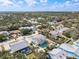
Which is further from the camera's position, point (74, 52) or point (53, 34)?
point (53, 34)

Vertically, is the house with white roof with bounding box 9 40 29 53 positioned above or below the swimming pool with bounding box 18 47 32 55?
above

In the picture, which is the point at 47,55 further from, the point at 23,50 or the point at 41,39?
the point at 41,39

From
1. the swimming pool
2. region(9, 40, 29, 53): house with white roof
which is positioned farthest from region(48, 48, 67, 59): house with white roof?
region(9, 40, 29, 53): house with white roof

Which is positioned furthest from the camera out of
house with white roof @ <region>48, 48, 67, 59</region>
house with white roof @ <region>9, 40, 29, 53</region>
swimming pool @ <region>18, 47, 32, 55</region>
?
swimming pool @ <region>18, 47, 32, 55</region>

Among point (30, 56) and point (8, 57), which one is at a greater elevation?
point (8, 57)

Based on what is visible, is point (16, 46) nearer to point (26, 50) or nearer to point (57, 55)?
point (26, 50)

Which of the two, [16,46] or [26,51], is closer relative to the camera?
[26,51]

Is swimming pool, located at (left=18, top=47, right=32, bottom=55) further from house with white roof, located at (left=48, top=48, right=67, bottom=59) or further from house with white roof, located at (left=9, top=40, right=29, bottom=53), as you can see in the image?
house with white roof, located at (left=48, top=48, right=67, bottom=59)

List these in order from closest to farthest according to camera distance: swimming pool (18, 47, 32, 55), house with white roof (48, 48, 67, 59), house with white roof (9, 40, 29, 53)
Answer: house with white roof (48, 48, 67, 59) < house with white roof (9, 40, 29, 53) < swimming pool (18, 47, 32, 55)

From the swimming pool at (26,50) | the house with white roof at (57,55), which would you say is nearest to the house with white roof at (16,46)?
the swimming pool at (26,50)

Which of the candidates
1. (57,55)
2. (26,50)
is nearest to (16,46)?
(26,50)

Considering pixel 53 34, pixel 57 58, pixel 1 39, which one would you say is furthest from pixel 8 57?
pixel 53 34
